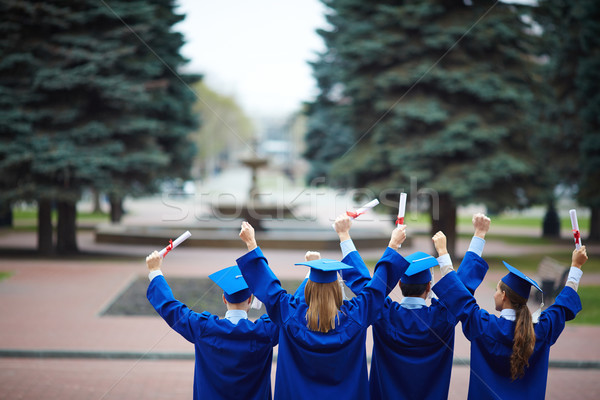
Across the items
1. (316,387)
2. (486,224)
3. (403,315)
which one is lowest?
(316,387)

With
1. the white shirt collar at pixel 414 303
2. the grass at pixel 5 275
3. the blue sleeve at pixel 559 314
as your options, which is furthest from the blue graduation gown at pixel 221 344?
the grass at pixel 5 275

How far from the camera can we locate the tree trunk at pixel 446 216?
16938mm

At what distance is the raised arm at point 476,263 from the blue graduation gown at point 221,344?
1.41m

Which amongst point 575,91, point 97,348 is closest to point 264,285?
point 97,348

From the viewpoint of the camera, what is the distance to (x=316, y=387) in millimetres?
3742

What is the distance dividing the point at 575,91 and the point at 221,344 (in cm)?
2157

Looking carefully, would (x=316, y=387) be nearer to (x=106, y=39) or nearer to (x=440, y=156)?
(x=440, y=156)

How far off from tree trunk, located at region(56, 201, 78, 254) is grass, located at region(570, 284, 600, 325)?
555 inches

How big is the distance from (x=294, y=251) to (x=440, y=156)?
6.15m

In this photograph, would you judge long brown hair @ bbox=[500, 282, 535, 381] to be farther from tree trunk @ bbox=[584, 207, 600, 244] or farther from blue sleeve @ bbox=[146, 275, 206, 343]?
tree trunk @ bbox=[584, 207, 600, 244]

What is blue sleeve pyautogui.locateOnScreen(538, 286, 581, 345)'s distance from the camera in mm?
3795

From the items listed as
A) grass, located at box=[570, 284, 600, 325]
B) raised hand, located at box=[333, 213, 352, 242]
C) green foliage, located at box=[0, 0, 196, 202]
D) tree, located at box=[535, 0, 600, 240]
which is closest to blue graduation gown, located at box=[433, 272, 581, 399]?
raised hand, located at box=[333, 213, 352, 242]

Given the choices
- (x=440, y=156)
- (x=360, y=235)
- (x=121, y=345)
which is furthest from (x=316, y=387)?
(x=360, y=235)

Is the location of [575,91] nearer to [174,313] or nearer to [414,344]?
[414,344]
